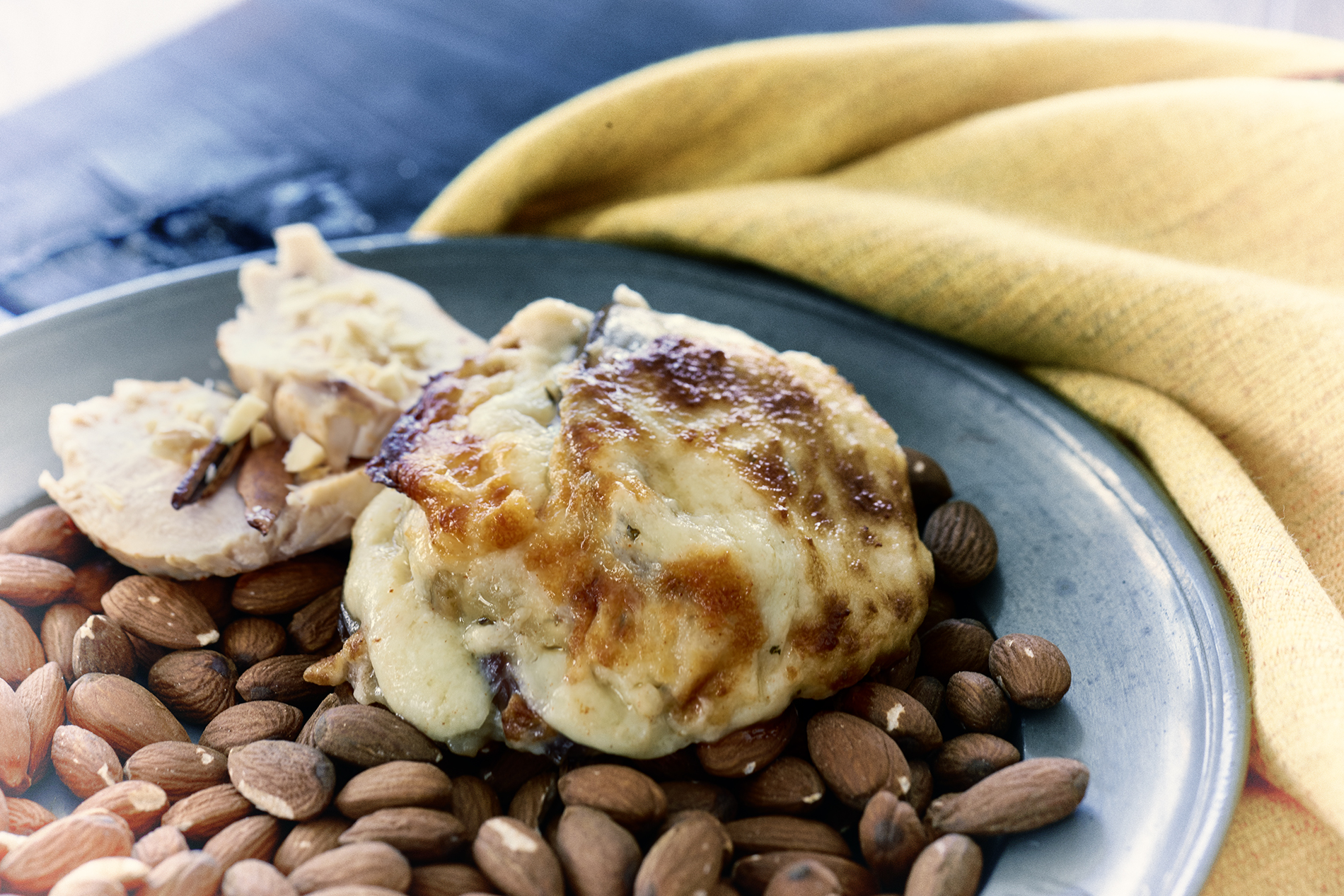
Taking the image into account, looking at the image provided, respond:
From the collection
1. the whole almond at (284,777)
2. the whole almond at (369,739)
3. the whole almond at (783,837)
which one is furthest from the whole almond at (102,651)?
the whole almond at (783,837)

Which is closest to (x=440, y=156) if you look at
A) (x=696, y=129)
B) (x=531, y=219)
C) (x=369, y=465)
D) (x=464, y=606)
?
(x=531, y=219)

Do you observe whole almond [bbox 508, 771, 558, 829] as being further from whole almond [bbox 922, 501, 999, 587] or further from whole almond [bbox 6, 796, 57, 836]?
whole almond [bbox 922, 501, 999, 587]

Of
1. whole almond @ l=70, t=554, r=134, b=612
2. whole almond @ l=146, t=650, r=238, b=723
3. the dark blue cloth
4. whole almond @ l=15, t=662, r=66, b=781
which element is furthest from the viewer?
the dark blue cloth

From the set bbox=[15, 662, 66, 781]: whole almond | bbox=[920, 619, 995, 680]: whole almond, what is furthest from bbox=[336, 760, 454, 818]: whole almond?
bbox=[920, 619, 995, 680]: whole almond

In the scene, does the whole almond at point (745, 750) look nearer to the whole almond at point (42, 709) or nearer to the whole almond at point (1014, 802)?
the whole almond at point (1014, 802)

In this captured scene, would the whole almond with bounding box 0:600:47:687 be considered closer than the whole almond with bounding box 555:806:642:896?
No

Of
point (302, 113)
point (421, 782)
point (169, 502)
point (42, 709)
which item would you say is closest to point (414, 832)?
point (421, 782)
